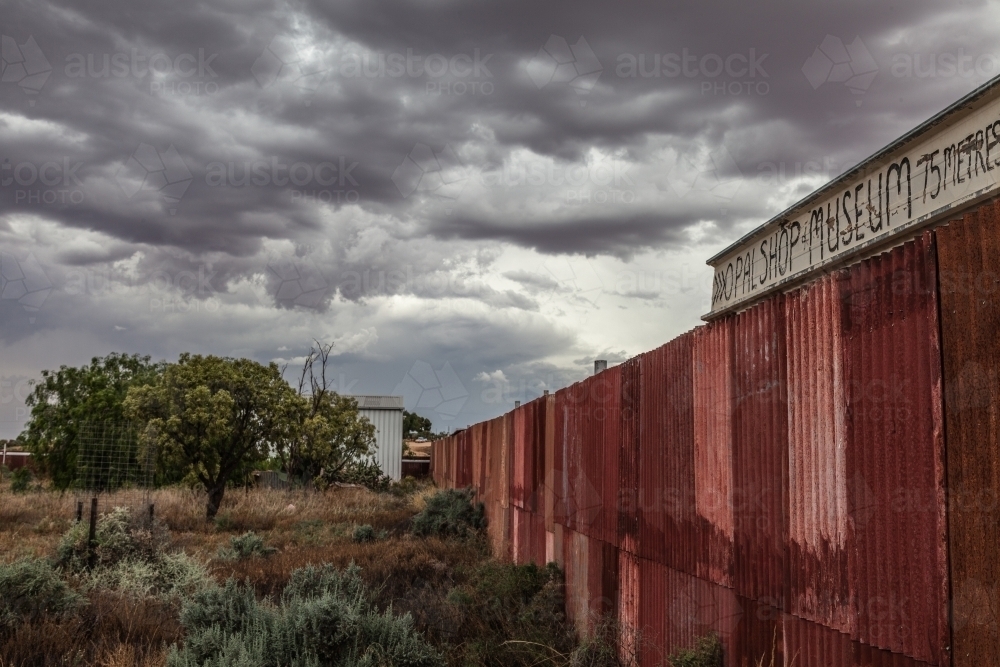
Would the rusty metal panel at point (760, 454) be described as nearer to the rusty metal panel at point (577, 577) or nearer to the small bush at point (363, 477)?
the rusty metal panel at point (577, 577)

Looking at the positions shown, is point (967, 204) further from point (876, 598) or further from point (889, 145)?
point (876, 598)

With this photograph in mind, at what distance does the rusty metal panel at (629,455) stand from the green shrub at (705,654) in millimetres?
1522

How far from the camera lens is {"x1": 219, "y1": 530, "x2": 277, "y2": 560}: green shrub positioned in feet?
45.7

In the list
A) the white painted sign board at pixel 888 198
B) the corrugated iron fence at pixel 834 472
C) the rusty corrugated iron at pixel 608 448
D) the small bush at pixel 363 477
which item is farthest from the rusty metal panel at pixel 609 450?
the small bush at pixel 363 477

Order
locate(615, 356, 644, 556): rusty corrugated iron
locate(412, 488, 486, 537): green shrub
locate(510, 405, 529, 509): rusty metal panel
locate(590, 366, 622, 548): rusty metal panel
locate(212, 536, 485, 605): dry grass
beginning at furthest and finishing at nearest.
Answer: locate(412, 488, 486, 537): green shrub, locate(510, 405, 529, 509): rusty metal panel, locate(212, 536, 485, 605): dry grass, locate(590, 366, 622, 548): rusty metal panel, locate(615, 356, 644, 556): rusty corrugated iron

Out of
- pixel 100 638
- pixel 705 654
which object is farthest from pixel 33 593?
pixel 705 654

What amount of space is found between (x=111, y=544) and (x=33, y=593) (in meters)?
3.57

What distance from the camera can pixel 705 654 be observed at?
4391mm

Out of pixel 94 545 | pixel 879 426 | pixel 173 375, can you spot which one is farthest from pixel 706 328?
pixel 173 375

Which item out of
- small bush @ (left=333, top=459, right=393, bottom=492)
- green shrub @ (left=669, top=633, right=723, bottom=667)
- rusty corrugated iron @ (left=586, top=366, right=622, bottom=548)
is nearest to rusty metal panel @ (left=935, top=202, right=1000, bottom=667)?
green shrub @ (left=669, top=633, right=723, bottom=667)

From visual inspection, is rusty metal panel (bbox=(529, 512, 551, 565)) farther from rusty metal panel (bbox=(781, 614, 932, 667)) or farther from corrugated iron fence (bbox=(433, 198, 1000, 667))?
rusty metal panel (bbox=(781, 614, 932, 667))

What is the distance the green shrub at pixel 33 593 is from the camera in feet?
27.4

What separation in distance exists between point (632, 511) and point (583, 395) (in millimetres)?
2270

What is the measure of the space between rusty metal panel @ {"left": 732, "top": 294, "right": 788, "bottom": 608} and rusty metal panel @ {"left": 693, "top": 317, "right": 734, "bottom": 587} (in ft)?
0.32
